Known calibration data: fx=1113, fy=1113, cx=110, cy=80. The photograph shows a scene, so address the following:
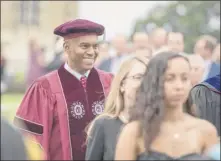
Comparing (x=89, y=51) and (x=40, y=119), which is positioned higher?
(x=89, y=51)

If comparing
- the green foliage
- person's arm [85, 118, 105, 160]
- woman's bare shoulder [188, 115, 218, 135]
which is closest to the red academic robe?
person's arm [85, 118, 105, 160]

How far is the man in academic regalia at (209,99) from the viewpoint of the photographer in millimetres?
7488

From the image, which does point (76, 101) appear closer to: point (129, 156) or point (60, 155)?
point (60, 155)

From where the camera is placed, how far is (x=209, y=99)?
7.60 m

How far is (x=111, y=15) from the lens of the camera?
72.6 feet

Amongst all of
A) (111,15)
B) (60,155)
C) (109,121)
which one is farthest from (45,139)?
(111,15)

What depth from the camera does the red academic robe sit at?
8258mm

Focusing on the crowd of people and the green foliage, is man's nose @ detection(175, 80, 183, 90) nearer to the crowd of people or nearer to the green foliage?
the crowd of people

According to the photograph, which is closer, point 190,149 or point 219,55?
point 190,149

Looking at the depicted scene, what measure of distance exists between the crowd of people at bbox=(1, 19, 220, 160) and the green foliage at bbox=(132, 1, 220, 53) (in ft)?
52.3

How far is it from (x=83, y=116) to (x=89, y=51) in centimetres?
49

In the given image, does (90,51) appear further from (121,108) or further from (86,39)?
(121,108)

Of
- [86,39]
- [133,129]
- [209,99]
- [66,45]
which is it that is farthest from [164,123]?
[66,45]

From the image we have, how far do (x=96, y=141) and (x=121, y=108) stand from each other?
0.24 m
